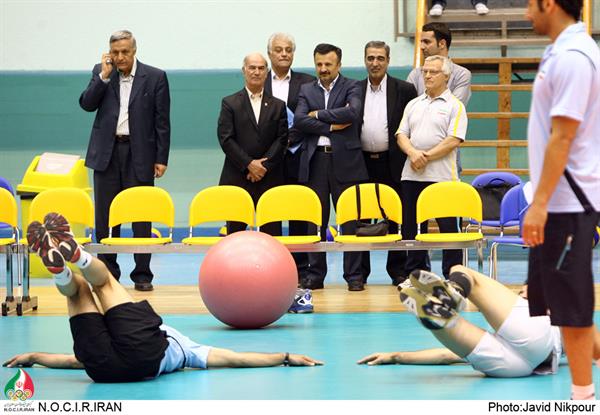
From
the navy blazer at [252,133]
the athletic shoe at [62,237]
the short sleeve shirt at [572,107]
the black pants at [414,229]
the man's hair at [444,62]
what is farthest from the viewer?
the navy blazer at [252,133]

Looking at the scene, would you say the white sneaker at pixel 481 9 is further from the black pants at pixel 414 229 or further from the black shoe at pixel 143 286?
the black shoe at pixel 143 286

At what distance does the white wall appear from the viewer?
483 inches

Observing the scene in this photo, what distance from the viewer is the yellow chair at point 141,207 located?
7965mm

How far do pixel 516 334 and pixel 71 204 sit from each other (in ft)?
13.8

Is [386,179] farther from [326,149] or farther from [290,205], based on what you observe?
[290,205]

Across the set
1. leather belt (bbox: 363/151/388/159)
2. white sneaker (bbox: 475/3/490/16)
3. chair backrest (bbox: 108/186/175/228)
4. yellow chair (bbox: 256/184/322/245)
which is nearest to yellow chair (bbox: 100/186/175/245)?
chair backrest (bbox: 108/186/175/228)

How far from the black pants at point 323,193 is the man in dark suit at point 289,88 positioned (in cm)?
13

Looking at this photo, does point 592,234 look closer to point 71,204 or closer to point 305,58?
point 71,204

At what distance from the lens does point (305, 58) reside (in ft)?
40.1

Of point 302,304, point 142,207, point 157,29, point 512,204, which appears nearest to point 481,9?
point 157,29

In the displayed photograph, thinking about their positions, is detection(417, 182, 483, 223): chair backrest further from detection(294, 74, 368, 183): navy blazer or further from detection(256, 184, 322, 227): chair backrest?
detection(256, 184, 322, 227): chair backrest

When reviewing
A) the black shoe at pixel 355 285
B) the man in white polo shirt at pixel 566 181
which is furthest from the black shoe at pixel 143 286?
the man in white polo shirt at pixel 566 181

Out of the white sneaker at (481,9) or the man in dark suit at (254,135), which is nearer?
the man in dark suit at (254,135)

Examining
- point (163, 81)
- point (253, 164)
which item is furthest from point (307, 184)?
point (163, 81)
